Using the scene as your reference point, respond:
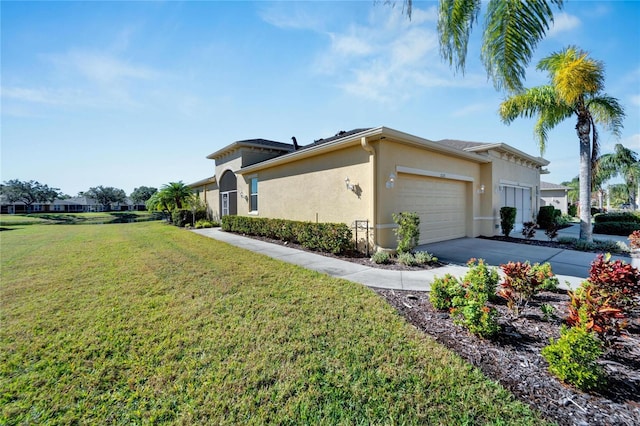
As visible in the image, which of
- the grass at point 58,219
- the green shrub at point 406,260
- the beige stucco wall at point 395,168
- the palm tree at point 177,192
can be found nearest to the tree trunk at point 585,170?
the beige stucco wall at point 395,168

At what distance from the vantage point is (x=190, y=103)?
10.8 metres

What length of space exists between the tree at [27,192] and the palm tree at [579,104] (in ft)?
297

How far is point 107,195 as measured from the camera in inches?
2857

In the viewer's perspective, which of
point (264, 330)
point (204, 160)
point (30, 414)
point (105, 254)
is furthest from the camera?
point (204, 160)

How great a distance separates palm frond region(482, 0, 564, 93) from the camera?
4.39 metres

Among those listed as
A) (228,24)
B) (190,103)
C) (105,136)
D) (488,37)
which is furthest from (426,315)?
(105,136)

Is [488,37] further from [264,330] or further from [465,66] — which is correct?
[264,330]

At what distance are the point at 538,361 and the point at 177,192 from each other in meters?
24.3

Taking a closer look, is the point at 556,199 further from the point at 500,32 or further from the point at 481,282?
the point at 481,282

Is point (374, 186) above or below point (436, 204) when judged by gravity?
above

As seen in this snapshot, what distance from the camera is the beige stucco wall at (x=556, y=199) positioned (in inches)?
1152

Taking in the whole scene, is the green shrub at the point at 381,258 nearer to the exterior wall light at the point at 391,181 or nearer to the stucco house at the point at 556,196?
the exterior wall light at the point at 391,181

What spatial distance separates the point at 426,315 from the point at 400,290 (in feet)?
3.78

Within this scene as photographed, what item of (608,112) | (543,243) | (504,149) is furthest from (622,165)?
(543,243)
